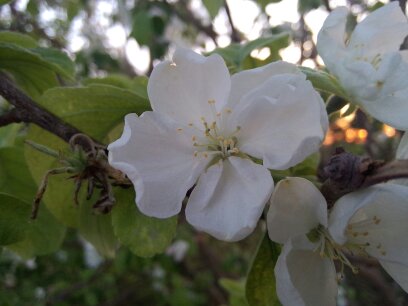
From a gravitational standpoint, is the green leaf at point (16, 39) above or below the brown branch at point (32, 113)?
above

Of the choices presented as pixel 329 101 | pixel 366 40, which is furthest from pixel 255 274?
pixel 366 40

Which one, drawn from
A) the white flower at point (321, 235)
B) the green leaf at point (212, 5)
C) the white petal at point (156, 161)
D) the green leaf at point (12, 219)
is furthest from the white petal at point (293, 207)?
the green leaf at point (212, 5)

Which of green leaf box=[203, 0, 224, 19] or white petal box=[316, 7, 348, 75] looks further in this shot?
green leaf box=[203, 0, 224, 19]

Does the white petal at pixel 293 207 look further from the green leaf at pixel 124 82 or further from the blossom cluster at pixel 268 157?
the green leaf at pixel 124 82

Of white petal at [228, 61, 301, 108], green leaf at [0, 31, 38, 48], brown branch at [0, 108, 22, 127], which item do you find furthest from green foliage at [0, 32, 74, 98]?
white petal at [228, 61, 301, 108]

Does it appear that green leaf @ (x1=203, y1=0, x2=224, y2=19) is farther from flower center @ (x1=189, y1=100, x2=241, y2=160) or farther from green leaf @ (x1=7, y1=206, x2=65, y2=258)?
green leaf @ (x1=7, y1=206, x2=65, y2=258)

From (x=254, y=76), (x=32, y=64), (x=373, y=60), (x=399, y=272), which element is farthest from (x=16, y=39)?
(x=399, y=272)
